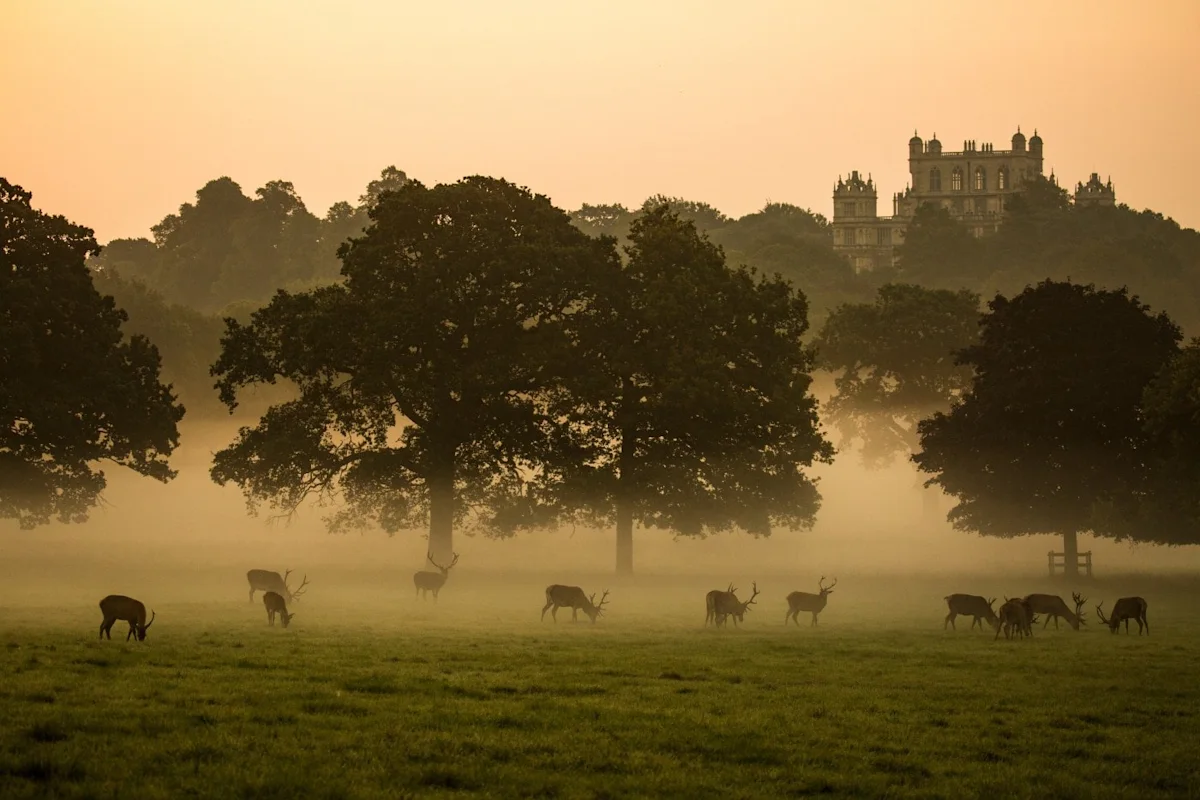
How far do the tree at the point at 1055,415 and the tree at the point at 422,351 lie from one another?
646 inches

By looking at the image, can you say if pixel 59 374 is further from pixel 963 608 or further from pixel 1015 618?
pixel 1015 618

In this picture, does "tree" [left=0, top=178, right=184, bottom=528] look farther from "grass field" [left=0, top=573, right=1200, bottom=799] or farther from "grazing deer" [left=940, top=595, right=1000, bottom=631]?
"grazing deer" [left=940, top=595, right=1000, bottom=631]

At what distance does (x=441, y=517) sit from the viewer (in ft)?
187

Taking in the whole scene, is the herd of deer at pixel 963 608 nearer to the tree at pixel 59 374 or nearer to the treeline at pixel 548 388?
the tree at pixel 59 374

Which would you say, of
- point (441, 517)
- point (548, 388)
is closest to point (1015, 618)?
point (548, 388)

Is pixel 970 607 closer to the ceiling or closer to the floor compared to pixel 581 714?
closer to the ceiling

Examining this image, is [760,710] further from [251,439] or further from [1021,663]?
[251,439]

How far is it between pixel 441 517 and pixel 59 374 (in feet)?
47.6

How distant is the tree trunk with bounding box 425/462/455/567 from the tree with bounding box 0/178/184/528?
9598 millimetres

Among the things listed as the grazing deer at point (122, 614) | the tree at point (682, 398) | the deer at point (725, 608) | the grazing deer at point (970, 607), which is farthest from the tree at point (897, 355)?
the grazing deer at point (122, 614)

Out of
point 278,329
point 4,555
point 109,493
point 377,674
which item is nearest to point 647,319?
point 278,329

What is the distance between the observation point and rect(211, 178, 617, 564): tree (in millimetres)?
53906

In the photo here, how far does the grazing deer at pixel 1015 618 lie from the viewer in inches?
1357

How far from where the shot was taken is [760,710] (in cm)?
2116
